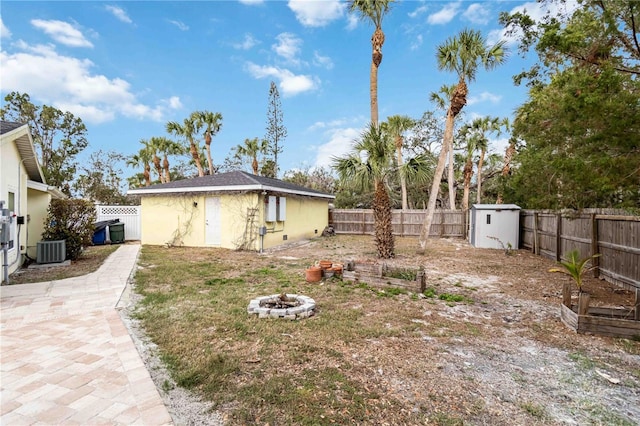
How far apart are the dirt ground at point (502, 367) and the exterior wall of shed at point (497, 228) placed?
704 cm

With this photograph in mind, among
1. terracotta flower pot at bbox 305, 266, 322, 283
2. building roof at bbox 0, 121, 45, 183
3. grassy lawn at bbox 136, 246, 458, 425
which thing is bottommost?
grassy lawn at bbox 136, 246, 458, 425

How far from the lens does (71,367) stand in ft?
9.84

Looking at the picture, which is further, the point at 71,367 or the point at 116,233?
the point at 116,233

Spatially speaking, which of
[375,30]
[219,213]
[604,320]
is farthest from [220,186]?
[604,320]

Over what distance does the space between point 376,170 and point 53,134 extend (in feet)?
81.1

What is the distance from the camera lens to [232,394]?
2.57m

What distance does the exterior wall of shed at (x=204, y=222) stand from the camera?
11594 mm

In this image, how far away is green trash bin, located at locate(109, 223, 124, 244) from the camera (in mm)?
13878

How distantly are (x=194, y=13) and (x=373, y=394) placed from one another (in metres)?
13.2

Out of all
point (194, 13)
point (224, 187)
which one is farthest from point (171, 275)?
point (194, 13)

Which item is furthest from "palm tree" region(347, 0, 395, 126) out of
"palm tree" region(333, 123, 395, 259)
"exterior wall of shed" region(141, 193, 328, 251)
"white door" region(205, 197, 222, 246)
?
"white door" region(205, 197, 222, 246)

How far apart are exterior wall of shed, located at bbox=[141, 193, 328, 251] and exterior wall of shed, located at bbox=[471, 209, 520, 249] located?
26.5 feet

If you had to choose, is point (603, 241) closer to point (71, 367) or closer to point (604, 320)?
point (604, 320)

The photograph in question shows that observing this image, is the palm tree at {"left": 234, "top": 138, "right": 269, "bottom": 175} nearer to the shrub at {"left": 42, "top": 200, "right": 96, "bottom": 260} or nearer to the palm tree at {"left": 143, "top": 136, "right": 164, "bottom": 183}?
→ the palm tree at {"left": 143, "top": 136, "right": 164, "bottom": 183}
